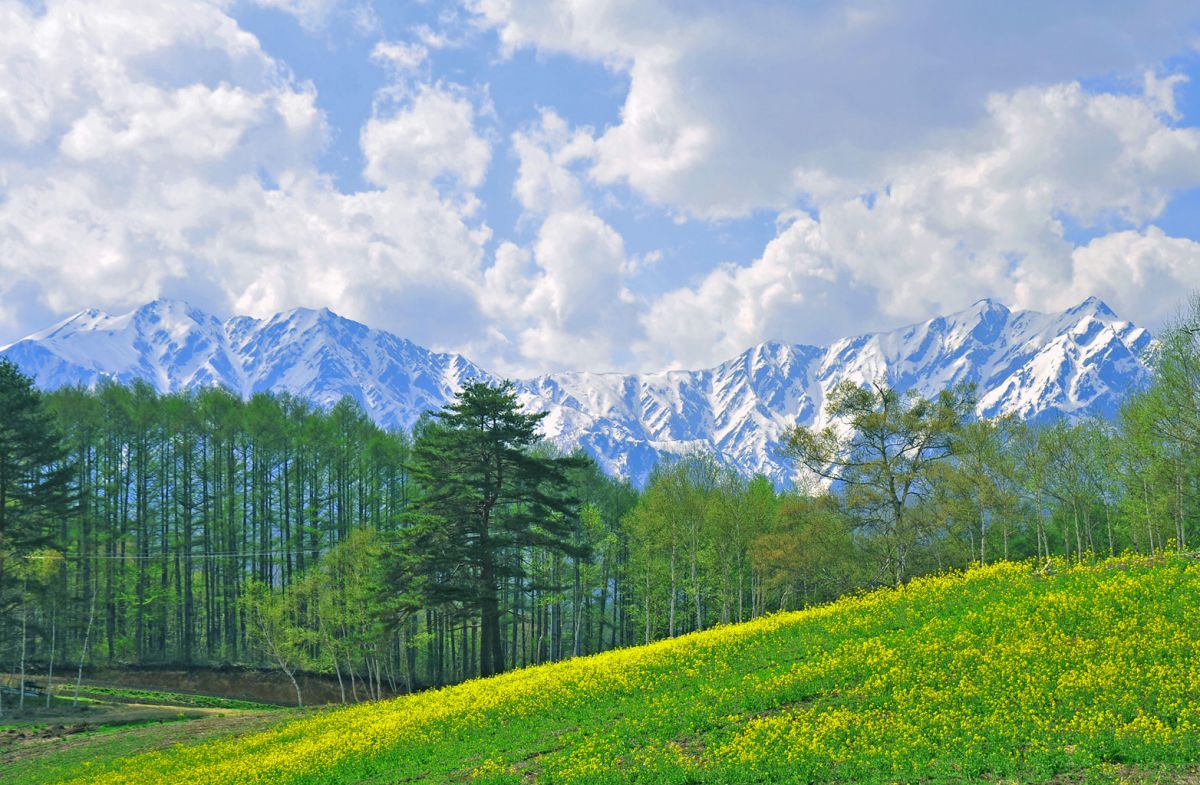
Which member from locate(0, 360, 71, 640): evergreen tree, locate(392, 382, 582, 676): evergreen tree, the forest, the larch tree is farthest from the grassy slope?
locate(0, 360, 71, 640): evergreen tree

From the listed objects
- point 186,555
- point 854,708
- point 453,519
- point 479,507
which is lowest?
point 854,708

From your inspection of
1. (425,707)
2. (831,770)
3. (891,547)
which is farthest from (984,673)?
(891,547)

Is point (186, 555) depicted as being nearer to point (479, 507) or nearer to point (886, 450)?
point (479, 507)

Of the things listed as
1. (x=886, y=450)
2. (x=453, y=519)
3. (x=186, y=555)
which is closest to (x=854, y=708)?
(x=886, y=450)

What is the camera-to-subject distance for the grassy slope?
12.8m

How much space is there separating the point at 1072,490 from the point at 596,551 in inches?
1526

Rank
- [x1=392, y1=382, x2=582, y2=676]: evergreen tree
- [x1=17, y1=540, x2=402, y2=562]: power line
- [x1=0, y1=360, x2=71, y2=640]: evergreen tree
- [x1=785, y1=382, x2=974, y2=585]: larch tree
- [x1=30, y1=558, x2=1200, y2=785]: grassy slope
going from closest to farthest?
[x1=30, y1=558, x2=1200, y2=785]: grassy slope, [x1=785, y1=382, x2=974, y2=585]: larch tree, [x1=392, y1=382, x2=582, y2=676]: evergreen tree, [x1=0, y1=360, x2=71, y2=640]: evergreen tree, [x1=17, y1=540, x2=402, y2=562]: power line

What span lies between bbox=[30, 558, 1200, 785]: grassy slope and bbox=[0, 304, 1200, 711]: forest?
48.4 feet

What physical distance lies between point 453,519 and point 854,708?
29.3 metres

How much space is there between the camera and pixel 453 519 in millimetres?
42125

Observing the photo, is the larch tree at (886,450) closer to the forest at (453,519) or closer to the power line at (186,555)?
the forest at (453,519)

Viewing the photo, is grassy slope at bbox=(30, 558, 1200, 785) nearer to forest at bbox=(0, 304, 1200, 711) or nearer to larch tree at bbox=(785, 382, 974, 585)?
larch tree at bbox=(785, 382, 974, 585)

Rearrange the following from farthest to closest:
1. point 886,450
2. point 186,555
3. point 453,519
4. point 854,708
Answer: point 186,555, point 886,450, point 453,519, point 854,708

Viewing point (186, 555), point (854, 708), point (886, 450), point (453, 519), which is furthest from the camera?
point (186, 555)
